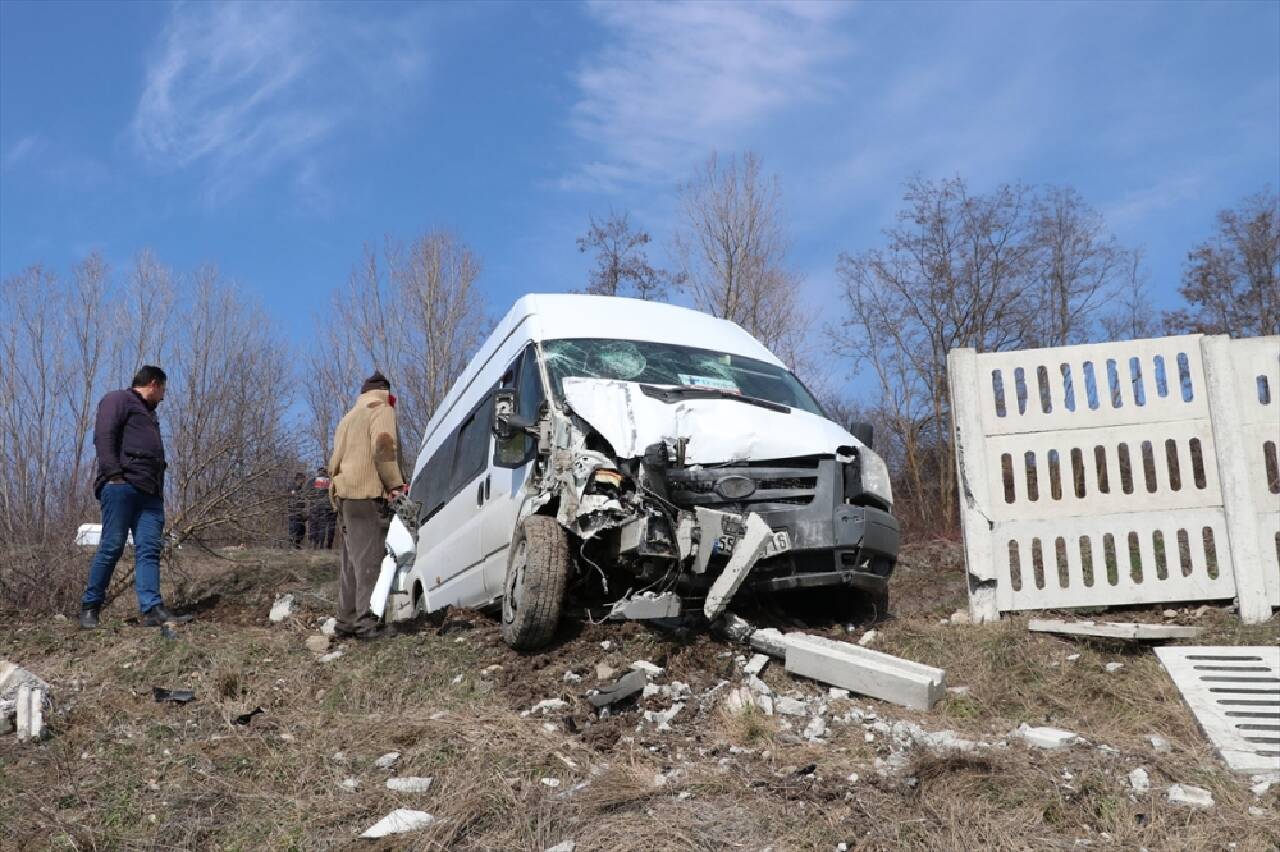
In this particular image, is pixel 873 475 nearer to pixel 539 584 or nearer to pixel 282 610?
pixel 539 584

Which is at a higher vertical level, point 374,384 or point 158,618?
→ point 374,384

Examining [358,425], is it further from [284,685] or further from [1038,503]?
[1038,503]

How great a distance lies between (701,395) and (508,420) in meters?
1.09

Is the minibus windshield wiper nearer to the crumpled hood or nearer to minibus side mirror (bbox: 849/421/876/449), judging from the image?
the crumpled hood

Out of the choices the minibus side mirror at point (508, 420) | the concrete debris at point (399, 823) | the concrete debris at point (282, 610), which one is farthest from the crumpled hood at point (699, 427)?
the concrete debris at point (282, 610)

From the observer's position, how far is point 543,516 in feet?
19.1

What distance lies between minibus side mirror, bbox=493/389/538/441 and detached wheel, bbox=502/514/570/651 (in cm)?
55

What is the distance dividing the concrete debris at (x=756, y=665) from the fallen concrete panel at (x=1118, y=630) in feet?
6.06

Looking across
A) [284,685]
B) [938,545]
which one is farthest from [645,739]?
[938,545]

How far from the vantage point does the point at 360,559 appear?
269 inches

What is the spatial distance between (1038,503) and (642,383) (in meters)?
2.64

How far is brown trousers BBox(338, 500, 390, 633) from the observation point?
6.80 meters

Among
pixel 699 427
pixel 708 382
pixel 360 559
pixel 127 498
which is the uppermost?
pixel 708 382

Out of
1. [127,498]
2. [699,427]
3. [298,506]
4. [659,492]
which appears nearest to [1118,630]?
[699,427]
